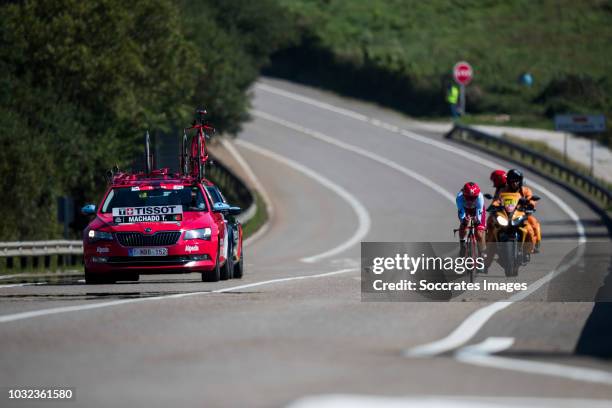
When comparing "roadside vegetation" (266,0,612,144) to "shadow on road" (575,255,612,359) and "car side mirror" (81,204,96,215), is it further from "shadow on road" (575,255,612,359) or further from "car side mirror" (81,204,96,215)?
"shadow on road" (575,255,612,359)

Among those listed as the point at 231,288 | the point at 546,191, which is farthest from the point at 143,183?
the point at 546,191

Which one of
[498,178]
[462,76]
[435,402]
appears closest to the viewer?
[435,402]

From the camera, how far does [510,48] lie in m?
90.4

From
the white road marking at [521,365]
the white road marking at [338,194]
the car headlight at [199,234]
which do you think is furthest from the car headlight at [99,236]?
the white road marking at [338,194]

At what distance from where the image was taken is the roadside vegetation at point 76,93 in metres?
42.9

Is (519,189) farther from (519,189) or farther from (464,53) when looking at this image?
(464,53)

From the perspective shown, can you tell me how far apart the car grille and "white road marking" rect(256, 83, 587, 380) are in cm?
545

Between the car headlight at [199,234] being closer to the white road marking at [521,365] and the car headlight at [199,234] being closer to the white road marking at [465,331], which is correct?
the white road marking at [465,331]

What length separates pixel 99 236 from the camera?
2200 centimetres

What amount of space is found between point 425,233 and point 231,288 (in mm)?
28965

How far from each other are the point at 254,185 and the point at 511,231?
1502 inches

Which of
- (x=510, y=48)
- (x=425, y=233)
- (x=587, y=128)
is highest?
(x=510, y=48)

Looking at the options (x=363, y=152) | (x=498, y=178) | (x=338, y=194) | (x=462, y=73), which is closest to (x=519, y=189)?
(x=498, y=178)

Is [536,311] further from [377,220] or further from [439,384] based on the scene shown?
[377,220]
